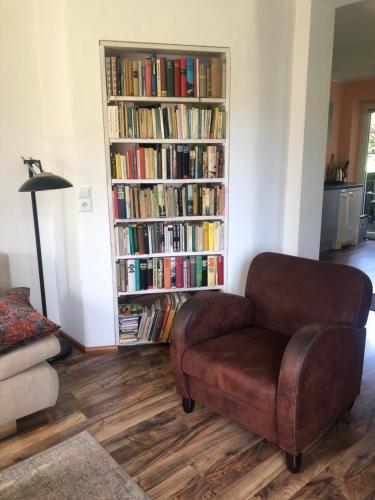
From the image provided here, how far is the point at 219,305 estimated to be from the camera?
2.18 metres

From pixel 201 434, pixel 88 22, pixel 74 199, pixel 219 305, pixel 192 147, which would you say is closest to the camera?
pixel 201 434

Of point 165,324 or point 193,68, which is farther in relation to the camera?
point 165,324

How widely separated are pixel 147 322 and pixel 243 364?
3.81ft

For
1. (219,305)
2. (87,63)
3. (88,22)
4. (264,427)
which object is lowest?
(264,427)

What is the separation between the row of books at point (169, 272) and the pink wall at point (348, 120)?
4.19 m

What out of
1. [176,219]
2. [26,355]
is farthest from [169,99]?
[26,355]

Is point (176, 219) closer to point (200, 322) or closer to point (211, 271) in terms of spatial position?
point (211, 271)

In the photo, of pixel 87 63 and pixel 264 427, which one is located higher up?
pixel 87 63

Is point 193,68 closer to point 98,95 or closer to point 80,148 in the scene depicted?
point 98,95

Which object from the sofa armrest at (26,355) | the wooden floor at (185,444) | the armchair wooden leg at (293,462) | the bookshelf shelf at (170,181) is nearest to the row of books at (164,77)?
the bookshelf shelf at (170,181)

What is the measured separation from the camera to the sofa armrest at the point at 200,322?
2.06m

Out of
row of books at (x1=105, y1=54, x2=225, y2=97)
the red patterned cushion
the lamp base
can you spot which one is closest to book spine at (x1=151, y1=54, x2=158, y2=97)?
row of books at (x1=105, y1=54, x2=225, y2=97)

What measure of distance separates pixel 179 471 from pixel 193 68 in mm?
2340

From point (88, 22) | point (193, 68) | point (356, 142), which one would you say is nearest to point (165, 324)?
point (193, 68)
